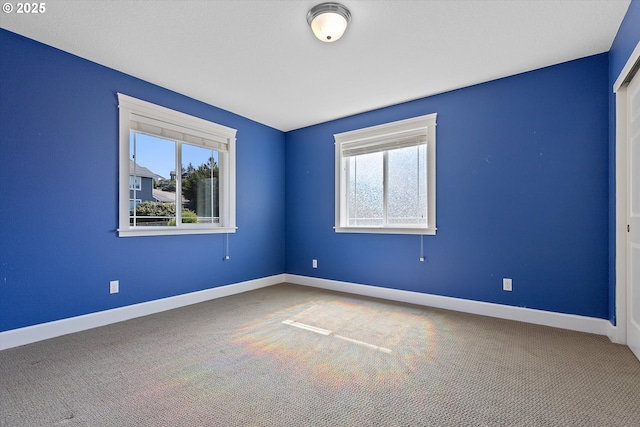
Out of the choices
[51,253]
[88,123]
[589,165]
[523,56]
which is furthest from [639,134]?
[51,253]

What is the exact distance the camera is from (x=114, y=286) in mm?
2982

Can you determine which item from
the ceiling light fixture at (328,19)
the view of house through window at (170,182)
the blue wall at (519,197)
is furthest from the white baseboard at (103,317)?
the ceiling light fixture at (328,19)

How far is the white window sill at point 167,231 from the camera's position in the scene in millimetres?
3097

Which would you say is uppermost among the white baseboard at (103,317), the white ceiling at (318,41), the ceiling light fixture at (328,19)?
the white ceiling at (318,41)

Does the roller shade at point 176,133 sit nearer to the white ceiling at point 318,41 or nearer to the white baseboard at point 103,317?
the white ceiling at point 318,41

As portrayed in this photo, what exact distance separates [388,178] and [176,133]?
2720 millimetres

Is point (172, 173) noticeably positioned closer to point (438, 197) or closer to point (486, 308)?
point (438, 197)

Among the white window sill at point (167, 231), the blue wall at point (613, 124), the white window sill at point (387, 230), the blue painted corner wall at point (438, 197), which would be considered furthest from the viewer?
the white window sill at point (387, 230)

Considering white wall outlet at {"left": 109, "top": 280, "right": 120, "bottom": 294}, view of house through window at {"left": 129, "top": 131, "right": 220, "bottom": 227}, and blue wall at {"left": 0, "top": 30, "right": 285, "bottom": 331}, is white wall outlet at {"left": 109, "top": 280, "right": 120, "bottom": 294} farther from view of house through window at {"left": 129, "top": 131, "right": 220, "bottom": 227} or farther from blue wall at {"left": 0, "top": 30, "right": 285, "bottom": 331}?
view of house through window at {"left": 129, "top": 131, "right": 220, "bottom": 227}

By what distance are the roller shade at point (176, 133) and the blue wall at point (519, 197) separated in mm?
2133

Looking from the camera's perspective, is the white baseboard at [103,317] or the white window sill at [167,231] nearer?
the white baseboard at [103,317]

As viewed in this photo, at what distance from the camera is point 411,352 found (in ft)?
7.57

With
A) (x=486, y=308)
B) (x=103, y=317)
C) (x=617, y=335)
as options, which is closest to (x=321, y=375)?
(x=486, y=308)

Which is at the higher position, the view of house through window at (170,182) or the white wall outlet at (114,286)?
the view of house through window at (170,182)
